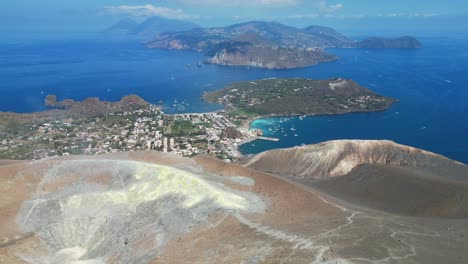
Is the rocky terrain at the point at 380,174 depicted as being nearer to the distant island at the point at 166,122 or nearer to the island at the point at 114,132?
the distant island at the point at 166,122

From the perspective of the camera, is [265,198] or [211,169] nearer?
[265,198]

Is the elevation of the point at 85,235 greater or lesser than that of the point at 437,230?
lesser

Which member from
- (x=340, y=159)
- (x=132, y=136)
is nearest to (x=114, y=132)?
(x=132, y=136)

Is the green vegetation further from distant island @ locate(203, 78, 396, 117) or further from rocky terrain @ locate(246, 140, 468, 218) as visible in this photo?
rocky terrain @ locate(246, 140, 468, 218)

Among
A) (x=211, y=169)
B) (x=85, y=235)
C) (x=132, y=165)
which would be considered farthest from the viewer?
(x=211, y=169)

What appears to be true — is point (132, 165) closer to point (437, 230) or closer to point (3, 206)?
point (3, 206)

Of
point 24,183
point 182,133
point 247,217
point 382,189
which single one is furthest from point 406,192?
point 182,133

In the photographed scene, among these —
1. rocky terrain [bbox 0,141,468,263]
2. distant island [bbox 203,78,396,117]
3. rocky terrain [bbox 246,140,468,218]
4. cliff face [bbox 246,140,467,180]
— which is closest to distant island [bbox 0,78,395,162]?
distant island [bbox 203,78,396,117]

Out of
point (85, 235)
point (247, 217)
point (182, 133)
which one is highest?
point (247, 217)

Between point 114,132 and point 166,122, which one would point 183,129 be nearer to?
point 166,122
